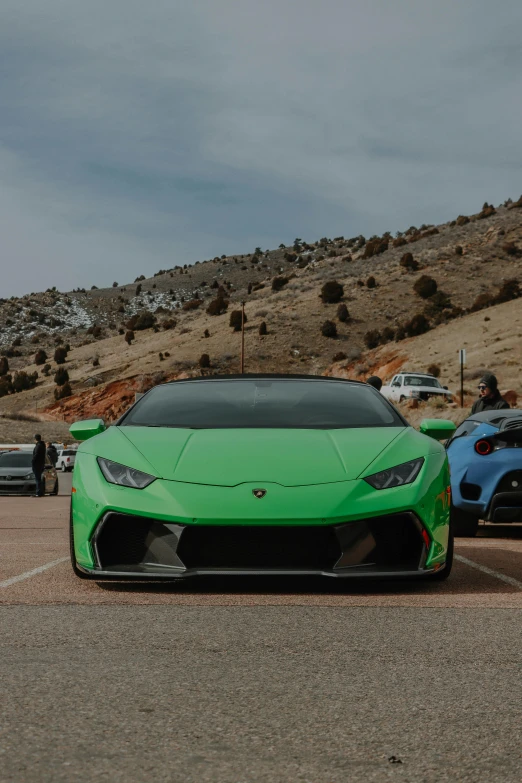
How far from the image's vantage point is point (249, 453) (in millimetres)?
6141

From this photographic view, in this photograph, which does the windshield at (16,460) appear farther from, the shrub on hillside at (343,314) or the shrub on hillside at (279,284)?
the shrub on hillside at (279,284)

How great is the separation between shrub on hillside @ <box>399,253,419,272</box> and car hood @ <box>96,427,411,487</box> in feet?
279

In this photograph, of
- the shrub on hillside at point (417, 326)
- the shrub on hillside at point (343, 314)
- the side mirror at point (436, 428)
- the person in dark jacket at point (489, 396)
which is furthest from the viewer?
the shrub on hillside at point (343, 314)

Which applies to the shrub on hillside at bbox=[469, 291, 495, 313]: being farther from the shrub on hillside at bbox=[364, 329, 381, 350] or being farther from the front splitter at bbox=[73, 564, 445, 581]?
the front splitter at bbox=[73, 564, 445, 581]

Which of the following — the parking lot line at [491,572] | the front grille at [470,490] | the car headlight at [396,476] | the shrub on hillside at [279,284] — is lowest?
the parking lot line at [491,572]

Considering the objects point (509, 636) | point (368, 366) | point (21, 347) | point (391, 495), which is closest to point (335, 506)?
point (391, 495)

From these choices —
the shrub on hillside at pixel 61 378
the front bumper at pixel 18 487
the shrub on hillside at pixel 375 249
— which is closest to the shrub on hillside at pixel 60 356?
the shrub on hillside at pixel 61 378

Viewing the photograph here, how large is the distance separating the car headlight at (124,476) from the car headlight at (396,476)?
51.4 inches

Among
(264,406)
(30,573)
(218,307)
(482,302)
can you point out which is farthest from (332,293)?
(30,573)

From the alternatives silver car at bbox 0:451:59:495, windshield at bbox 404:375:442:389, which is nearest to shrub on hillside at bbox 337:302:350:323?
windshield at bbox 404:375:442:389

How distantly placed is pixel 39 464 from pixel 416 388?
74.2 feet

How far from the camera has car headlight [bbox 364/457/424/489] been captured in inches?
233

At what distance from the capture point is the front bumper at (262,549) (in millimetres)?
5781

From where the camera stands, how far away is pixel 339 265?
109000 millimetres
